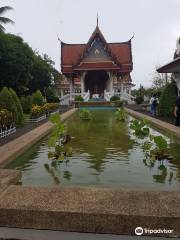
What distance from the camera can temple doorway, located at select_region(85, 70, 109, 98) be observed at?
4753 cm

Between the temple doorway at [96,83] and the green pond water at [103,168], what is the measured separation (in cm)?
3805

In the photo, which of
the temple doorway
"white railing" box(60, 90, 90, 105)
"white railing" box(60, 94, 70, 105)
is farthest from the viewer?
the temple doorway

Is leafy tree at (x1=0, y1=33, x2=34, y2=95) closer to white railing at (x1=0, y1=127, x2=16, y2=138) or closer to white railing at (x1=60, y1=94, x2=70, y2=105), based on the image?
white railing at (x1=60, y1=94, x2=70, y2=105)

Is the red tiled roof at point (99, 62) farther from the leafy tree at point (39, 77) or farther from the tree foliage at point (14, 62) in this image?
the tree foliage at point (14, 62)

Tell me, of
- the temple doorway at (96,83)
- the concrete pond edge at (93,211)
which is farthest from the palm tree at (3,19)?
the concrete pond edge at (93,211)

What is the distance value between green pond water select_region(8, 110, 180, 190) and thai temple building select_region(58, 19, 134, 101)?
105 feet

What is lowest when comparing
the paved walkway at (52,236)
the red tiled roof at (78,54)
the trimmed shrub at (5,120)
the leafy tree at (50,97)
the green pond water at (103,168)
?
the green pond water at (103,168)

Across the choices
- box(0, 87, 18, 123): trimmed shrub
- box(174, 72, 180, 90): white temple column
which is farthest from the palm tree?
box(0, 87, 18, 123): trimmed shrub

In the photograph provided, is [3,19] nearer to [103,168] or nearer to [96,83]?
[96,83]

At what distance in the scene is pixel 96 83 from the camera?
48156 mm

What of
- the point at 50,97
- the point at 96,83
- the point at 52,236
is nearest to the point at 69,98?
the point at 50,97

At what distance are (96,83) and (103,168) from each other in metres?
41.8

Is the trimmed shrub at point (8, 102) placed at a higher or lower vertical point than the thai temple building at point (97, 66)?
lower

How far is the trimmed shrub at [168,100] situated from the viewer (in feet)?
66.7
